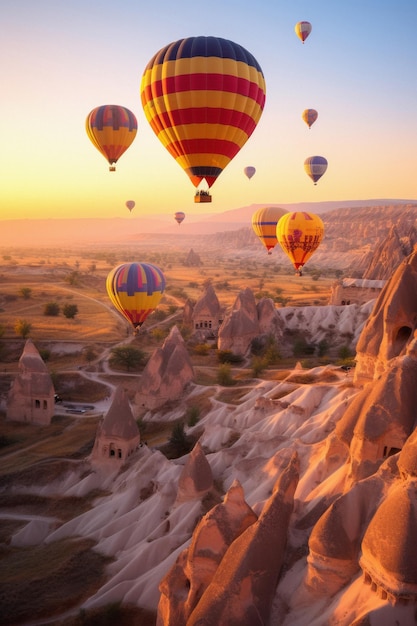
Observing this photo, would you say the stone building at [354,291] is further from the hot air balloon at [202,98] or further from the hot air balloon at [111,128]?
the hot air balloon at [202,98]

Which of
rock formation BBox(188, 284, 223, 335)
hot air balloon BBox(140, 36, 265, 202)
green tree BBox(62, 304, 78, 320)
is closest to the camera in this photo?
hot air balloon BBox(140, 36, 265, 202)

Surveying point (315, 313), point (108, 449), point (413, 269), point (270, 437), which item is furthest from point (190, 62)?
point (315, 313)

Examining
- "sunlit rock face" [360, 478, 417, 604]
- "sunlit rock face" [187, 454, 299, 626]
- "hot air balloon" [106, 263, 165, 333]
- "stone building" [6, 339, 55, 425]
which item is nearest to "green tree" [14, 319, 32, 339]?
"stone building" [6, 339, 55, 425]

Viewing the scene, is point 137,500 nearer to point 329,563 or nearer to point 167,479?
point 167,479

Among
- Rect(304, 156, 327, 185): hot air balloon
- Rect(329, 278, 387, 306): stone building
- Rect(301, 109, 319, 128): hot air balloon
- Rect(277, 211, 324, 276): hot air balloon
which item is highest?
Rect(301, 109, 319, 128): hot air balloon

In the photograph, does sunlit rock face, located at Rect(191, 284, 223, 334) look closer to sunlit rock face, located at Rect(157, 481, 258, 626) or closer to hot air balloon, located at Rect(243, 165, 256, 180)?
hot air balloon, located at Rect(243, 165, 256, 180)
